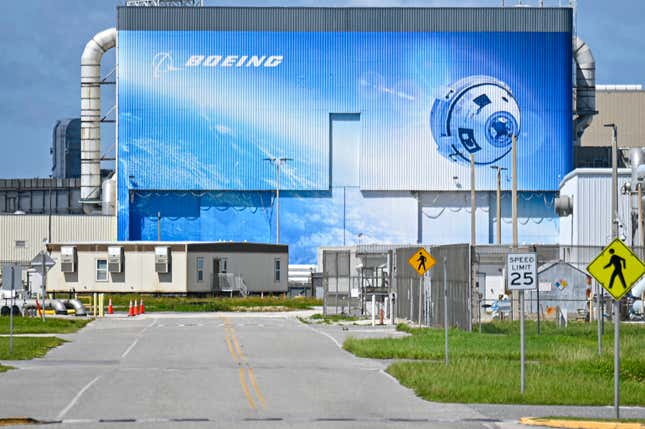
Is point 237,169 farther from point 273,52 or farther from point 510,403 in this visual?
point 510,403

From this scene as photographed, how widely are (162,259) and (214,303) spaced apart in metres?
6.93

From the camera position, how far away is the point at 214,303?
228 feet

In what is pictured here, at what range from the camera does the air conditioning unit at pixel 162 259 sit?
74750 millimetres

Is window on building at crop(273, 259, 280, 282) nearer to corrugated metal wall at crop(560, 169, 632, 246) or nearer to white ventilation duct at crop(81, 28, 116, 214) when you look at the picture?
white ventilation duct at crop(81, 28, 116, 214)

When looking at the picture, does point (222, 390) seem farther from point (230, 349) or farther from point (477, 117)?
point (477, 117)

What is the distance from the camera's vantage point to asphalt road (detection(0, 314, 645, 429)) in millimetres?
17531

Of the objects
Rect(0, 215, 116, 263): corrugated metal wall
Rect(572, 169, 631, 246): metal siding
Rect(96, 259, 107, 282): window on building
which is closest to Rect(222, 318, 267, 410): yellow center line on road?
Rect(572, 169, 631, 246): metal siding

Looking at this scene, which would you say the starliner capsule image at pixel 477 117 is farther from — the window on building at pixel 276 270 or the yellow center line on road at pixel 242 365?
the yellow center line on road at pixel 242 365

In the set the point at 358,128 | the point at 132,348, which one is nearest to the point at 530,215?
the point at 358,128

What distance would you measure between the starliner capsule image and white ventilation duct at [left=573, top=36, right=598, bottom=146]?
684 cm

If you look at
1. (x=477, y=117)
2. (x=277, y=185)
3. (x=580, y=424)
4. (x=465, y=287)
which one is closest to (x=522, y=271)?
(x=580, y=424)

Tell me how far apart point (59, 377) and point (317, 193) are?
73.5 m

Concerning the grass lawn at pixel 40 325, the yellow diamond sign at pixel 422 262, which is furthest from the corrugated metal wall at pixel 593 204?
the yellow diamond sign at pixel 422 262

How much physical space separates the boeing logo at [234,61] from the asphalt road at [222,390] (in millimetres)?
61040
